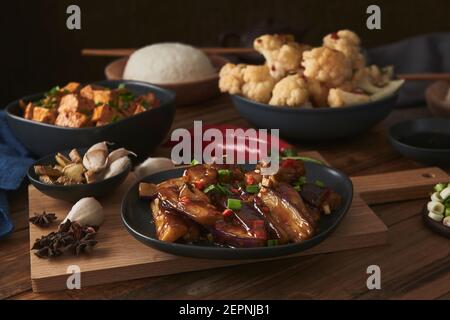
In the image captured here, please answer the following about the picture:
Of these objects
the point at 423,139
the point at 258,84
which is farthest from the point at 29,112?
the point at 423,139

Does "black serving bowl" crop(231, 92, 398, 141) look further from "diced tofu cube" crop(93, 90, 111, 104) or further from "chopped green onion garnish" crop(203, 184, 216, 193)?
"chopped green onion garnish" crop(203, 184, 216, 193)

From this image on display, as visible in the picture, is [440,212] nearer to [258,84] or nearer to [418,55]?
[258,84]

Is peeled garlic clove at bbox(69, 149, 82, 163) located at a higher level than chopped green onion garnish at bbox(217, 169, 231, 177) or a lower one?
lower

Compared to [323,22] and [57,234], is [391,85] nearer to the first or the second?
[57,234]

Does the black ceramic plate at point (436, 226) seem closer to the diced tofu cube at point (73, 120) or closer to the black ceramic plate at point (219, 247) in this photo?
the black ceramic plate at point (219, 247)

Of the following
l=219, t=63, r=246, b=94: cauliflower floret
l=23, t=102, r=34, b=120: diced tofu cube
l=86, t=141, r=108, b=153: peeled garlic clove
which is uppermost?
l=219, t=63, r=246, b=94: cauliflower floret

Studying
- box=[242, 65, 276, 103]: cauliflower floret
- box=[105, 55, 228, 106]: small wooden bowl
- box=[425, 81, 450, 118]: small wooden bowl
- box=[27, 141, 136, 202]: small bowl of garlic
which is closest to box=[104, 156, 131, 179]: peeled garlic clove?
box=[27, 141, 136, 202]: small bowl of garlic

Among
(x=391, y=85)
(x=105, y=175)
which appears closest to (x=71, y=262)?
(x=105, y=175)
